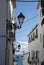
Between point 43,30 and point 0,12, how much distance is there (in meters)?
19.5

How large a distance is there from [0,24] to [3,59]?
187 cm

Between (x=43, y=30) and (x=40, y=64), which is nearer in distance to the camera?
(x=43, y=30)

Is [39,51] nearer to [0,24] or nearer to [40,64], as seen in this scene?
[40,64]

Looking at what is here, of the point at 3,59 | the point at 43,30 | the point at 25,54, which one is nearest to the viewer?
the point at 3,59

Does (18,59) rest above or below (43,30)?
below

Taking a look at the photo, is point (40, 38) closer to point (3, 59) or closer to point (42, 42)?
point (42, 42)

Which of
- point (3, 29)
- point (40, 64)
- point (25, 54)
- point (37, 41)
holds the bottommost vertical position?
point (25, 54)

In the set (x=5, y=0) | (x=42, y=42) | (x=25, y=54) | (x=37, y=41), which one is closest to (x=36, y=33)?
(x=37, y=41)

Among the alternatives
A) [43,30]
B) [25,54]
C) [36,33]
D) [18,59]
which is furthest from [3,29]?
[25,54]

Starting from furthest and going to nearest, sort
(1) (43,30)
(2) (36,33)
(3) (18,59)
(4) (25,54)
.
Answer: (4) (25,54)
(2) (36,33)
(3) (18,59)
(1) (43,30)

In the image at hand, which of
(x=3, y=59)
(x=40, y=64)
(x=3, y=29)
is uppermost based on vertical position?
(x=3, y=29)

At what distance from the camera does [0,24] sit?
1520cm

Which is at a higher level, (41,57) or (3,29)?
(3,29)

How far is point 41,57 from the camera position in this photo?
3625cm
